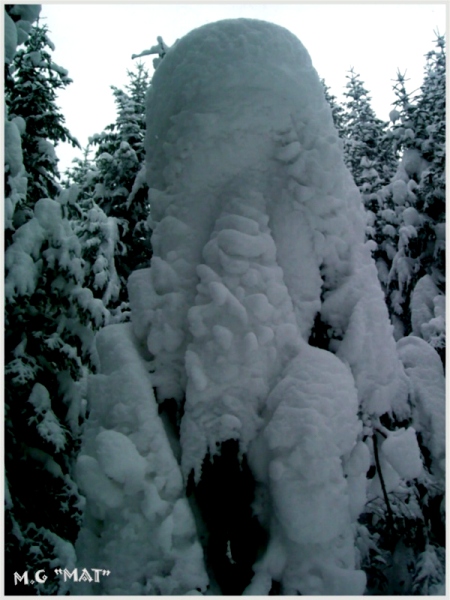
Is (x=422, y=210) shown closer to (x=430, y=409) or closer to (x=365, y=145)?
(x=365, y=145)

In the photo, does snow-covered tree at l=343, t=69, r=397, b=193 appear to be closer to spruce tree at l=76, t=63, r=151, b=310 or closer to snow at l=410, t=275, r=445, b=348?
snow at l=410, t=275, r=445, b=348

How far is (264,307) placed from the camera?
13.9ft

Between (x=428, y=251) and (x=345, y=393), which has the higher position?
(x=428, y=251)

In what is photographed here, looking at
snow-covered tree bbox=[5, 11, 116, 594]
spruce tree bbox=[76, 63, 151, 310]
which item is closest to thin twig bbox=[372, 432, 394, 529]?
snow-covered tree bbox=[5, 11, 116, 594]

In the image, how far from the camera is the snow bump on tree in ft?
12.3

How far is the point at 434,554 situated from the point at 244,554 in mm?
2075

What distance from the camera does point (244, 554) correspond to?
12.7 feet

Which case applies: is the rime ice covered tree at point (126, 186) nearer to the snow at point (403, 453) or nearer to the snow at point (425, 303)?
the snow at point (425, 303)

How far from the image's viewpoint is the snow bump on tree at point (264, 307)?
12.3 feet

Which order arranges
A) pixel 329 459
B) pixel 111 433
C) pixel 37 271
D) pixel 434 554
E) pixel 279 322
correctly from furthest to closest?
pixel 37 271, pixel 434 554, pixel 279 322, pixel 111 433, pixel 329 459

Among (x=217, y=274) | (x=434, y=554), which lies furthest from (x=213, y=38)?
(x=434, y=554)

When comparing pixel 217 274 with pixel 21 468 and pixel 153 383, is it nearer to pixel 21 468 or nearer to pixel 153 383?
pixel 153 383

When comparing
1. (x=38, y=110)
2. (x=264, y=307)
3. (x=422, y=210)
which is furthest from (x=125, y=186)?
(x=264, y=307)

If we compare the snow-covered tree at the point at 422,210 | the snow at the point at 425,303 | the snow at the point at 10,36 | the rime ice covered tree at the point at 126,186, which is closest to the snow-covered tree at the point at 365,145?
the snow-covered tree at the point at 422,210
